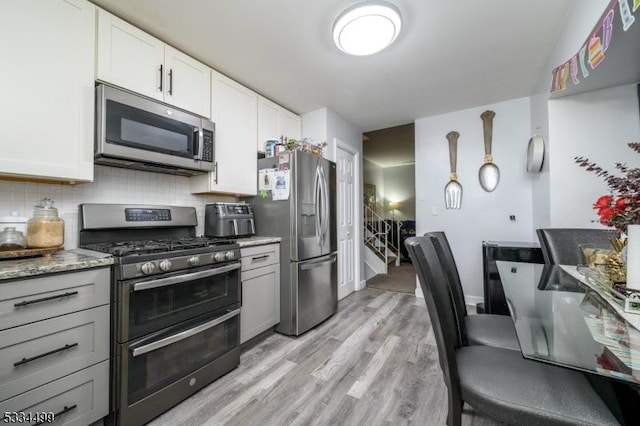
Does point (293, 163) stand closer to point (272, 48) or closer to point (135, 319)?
point (272, 48)

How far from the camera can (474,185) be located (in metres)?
3.27

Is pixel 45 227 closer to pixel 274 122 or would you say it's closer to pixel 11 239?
pixel 11 239

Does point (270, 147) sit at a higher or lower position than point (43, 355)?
higher

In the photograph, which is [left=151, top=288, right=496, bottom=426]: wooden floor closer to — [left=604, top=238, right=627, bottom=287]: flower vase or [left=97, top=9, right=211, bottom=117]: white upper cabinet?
[left=604, top=238, right=627, bottom=287]: flower vase

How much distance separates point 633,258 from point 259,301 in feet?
7.11

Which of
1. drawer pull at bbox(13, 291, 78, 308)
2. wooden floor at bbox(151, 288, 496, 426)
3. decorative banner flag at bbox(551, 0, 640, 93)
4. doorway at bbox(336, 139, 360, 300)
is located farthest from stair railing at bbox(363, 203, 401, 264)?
drawer pull at bbox(13, 291, 78, 308)

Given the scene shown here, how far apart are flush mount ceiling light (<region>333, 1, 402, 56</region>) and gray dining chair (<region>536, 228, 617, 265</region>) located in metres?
1.73

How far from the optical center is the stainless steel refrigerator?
7.73ft

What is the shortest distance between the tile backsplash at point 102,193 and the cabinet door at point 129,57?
0.62 m

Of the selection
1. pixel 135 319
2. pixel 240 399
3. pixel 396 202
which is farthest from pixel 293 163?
pixel 396 202

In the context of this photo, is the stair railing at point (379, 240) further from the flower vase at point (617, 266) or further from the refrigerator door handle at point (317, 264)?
the flower vase at point (617, 266)

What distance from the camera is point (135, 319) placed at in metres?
1.32

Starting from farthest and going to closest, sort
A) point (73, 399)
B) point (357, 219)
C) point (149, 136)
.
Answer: point (357, 219)
point (149, 136)
point (73, 399)

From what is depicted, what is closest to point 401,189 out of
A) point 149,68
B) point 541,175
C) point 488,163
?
point 488,163
